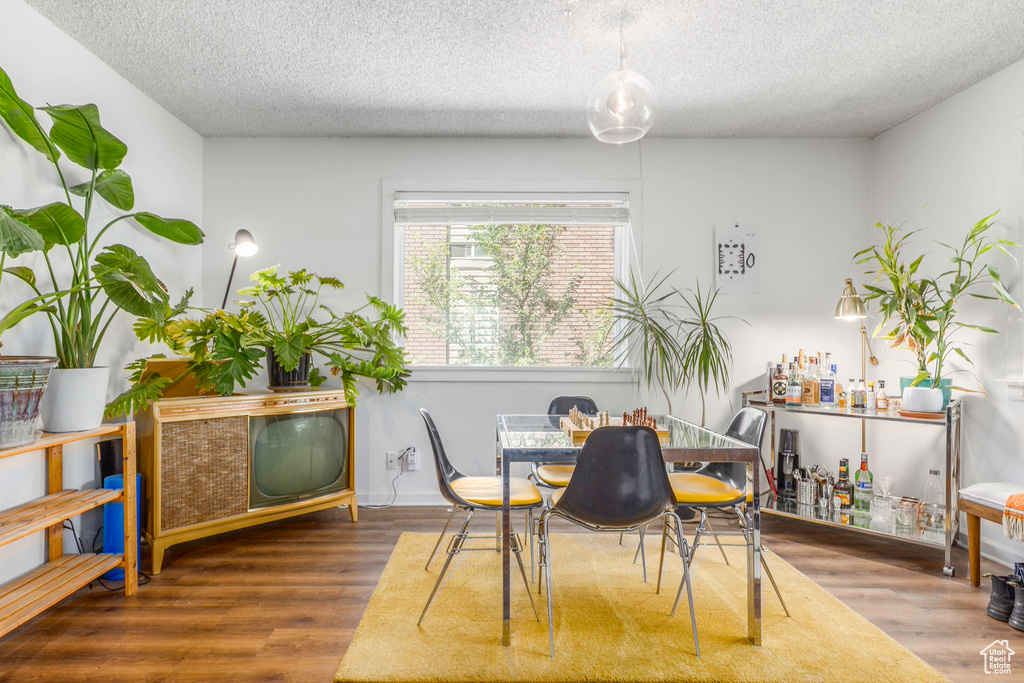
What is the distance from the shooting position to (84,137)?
7.75 ft

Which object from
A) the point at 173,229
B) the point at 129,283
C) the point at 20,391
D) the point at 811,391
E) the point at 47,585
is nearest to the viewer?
the point at 20,391

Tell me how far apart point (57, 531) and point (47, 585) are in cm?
48

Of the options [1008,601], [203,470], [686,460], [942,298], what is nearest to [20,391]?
[203,470]

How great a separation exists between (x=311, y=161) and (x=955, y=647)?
4282 millimetres

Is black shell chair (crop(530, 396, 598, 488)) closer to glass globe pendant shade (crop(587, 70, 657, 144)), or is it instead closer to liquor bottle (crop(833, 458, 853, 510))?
glass globe pendant shade (crop(587, 70, 657, 144))

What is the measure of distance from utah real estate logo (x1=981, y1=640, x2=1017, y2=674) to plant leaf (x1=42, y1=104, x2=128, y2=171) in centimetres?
394

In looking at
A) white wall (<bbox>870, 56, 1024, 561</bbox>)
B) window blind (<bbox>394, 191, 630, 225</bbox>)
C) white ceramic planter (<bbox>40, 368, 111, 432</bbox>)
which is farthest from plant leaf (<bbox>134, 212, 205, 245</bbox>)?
white wall (<bbox>870, 56, 1024, 561</bbox>)

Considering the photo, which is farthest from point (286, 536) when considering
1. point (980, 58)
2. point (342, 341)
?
point (980, 58)

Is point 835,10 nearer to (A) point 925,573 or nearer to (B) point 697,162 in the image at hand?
(B) point 697,162

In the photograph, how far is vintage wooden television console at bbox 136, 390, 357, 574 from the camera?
272 centimetres

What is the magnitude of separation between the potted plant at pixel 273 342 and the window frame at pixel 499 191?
0.88 ft

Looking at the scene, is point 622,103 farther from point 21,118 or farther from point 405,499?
point 405,499

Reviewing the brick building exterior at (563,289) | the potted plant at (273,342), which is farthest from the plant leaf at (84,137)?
the brick building exterior at (563,289)

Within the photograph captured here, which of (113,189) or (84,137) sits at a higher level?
(84,137)
